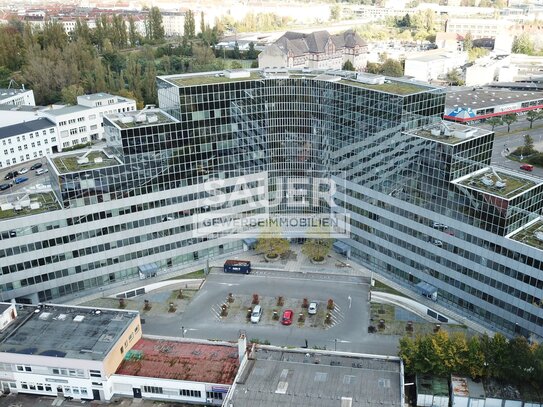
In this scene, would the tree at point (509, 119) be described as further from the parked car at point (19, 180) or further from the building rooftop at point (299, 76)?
the parked car at point (19, 180)

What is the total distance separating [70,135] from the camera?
477 ft

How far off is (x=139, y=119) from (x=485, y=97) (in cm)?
13541

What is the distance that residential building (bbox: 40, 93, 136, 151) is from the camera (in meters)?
144

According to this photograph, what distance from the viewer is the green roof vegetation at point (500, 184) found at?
69.6 metres

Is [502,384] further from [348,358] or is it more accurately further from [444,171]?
[444,171]

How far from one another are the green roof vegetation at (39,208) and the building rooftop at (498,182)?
6039 cm

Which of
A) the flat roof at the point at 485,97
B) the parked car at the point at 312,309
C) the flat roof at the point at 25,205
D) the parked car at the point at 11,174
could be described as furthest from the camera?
the flat roof at the point at 485,97

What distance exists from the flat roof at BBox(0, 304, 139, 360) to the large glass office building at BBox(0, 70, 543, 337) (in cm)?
1242

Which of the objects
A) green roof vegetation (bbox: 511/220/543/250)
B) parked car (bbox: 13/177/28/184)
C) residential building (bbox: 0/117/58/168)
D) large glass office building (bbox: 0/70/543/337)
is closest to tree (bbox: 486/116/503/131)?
large glass office building (bbox: 0/70/543/337)

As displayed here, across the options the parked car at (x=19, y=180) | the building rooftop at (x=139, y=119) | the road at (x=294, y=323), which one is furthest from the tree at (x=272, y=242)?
the parked car at (x=19, y=180)

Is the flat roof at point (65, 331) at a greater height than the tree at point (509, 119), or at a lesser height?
lesser

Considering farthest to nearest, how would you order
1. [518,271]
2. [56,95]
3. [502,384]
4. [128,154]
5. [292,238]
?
1. [56,95]
2. [292,238]
3. [128,154]
4. [518,271]
5. [502,384]

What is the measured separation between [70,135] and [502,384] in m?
126

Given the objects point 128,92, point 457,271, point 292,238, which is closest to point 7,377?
point 292,238
